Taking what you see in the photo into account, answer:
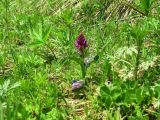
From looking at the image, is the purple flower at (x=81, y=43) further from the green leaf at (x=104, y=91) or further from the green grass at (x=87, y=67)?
the green leaf at (x=104, y=91)

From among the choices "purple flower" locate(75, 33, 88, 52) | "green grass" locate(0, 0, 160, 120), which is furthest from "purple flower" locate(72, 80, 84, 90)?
"purple flower" locate(75, 33, 88, 52)

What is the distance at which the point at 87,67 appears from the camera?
10.2 feet

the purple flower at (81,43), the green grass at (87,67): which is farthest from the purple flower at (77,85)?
the purple flower at (81,43)

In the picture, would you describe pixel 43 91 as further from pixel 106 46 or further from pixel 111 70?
Answer: pixel 106 46

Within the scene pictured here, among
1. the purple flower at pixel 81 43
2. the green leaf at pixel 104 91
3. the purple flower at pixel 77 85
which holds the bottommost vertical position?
the green leaf at pixel 104 91

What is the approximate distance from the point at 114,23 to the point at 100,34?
301 millimetres

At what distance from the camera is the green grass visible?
2.53 meters

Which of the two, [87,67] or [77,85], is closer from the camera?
[77,85]

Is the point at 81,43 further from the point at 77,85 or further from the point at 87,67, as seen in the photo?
the point at 77,85

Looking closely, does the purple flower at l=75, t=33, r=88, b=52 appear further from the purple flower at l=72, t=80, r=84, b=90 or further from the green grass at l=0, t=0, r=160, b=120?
the purple flower at l=72, t=80, r=84, b=90

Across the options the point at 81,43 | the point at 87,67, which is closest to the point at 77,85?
the point at 87,67

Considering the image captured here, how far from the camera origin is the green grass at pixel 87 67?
2.53m

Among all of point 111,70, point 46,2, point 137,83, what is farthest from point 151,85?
point 46,2

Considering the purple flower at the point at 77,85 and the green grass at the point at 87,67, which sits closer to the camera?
the green grass at the point at 87,67
